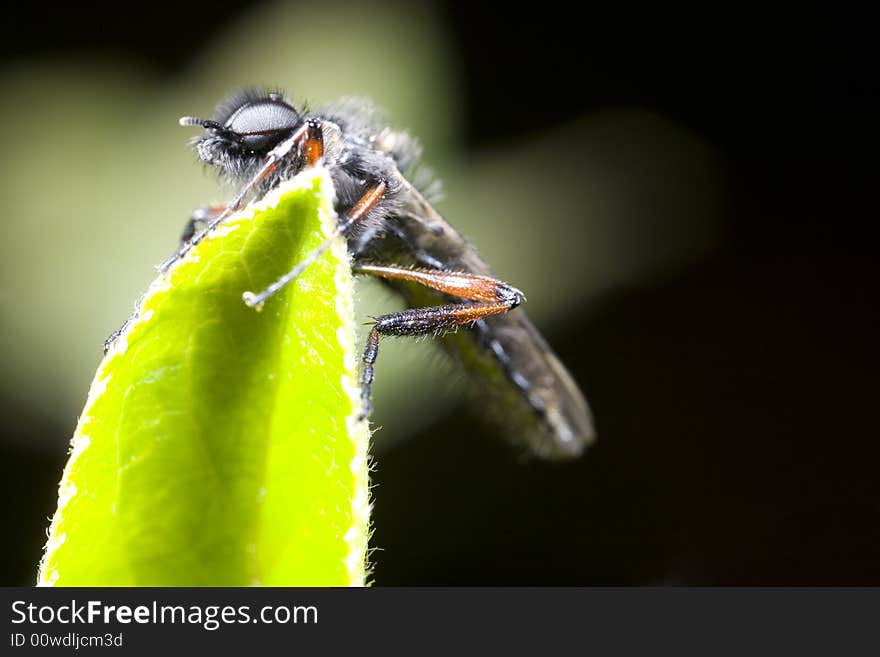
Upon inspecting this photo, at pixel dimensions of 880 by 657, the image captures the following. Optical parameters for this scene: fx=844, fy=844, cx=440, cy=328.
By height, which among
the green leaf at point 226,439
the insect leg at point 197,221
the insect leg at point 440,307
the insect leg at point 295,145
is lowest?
the green leaf at point 226,439

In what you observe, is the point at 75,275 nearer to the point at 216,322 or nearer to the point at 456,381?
the point at 456,381

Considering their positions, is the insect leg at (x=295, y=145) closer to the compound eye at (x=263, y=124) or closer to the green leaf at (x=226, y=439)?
the compound eye at (x=263, y=124)

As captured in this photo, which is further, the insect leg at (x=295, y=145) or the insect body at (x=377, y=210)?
the insect body at (x=377, y=210)

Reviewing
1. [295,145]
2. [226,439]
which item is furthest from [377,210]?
[226,439]

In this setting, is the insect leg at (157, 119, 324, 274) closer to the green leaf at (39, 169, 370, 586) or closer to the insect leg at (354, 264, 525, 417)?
the insect leg at (354, 264, 525, 417)

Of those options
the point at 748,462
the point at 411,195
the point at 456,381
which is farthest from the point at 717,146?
the point at 411,195

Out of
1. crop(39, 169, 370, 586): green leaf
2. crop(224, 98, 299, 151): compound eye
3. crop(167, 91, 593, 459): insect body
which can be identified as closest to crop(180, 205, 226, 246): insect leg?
crop(167, 91, 593, 459): insect body

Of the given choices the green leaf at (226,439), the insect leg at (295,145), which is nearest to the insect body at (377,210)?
the insect leg at (295,145)
